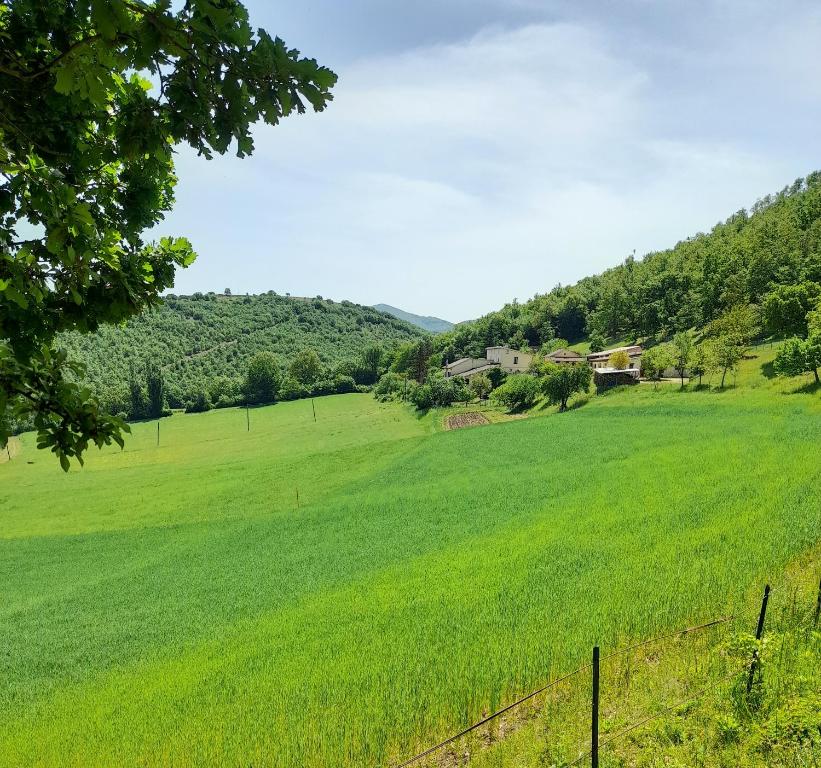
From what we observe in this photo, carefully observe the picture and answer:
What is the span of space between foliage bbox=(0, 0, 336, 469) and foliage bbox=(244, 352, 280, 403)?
10555cm

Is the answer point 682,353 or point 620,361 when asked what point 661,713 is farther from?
point 620,361

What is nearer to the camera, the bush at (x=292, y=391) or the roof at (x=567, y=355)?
the roof at (x=567, y=355)

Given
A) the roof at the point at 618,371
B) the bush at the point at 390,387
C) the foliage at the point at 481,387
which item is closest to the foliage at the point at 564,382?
the roof at the point at 618,371

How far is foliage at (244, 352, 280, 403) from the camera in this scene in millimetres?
106062

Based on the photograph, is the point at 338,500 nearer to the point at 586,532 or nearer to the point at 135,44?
the point at 586,532

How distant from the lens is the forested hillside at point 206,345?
110 metres

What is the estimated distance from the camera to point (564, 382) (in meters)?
57.7

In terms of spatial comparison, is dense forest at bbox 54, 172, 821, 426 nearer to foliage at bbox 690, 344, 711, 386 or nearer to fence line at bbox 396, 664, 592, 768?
foliage at bbox 690, 344, 711, 386

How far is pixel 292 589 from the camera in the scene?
18.1 metres

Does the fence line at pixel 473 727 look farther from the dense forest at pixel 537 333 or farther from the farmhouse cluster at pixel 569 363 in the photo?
the farmhouse cluster at pixel 569 363

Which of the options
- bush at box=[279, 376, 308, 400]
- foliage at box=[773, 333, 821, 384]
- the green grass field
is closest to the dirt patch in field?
the green grass field

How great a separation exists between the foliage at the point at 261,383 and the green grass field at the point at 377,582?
6501 centimetres

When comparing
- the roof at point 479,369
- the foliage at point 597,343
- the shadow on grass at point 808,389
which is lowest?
the shadow on grass at point 808,389

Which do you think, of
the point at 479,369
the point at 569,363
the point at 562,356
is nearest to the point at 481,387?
the point at 479,369
